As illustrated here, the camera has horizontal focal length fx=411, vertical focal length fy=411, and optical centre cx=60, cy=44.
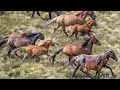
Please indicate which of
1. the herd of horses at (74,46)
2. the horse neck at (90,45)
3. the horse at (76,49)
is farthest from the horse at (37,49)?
the horse neck at (90,45)

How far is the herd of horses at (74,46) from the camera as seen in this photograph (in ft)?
27.3

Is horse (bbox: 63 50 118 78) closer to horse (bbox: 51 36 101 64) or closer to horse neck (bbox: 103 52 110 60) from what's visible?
horse neck (bbox: 103 52 110 60)

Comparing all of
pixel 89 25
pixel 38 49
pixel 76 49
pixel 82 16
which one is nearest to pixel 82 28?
pixel 89 25

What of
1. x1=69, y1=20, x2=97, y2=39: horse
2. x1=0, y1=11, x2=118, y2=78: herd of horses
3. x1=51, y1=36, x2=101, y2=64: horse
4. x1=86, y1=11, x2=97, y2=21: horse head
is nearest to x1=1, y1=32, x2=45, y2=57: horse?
x1=0, y1=11, x2=118, y2=78: herd of horses

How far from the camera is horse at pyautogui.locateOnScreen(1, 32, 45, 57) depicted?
8578 mm

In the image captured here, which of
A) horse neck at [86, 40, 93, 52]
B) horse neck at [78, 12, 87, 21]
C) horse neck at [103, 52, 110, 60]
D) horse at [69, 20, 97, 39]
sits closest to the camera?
horse neck at [103, 52, 110, 60]

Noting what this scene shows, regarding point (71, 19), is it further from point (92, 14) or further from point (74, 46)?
point (74, 46)

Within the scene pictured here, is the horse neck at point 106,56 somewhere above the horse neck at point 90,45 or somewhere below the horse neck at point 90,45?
below

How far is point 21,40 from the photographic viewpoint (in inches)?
338

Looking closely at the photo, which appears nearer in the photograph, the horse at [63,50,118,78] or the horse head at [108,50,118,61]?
the horse at [63,50,118,78]

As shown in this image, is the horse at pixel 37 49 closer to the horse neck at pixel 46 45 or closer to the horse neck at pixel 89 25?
the horse neck at pixel 46 45
